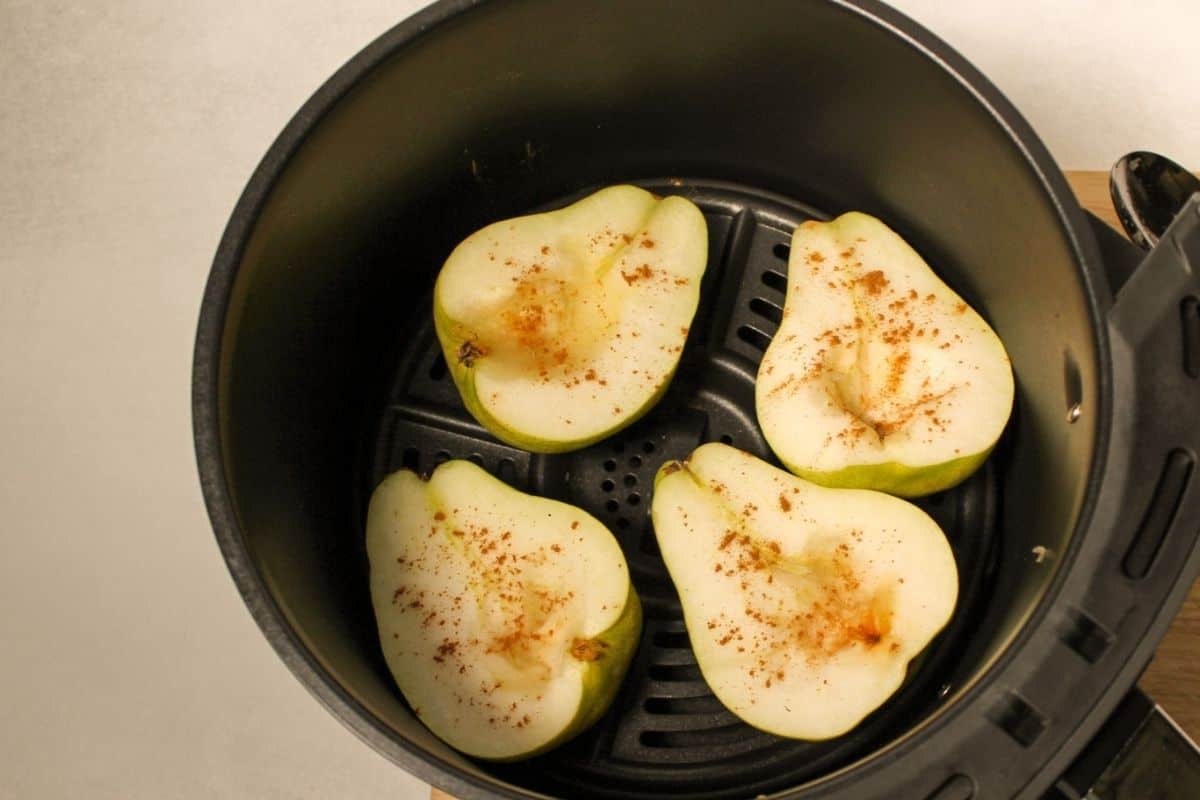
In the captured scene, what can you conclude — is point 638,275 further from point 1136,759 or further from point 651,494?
point 1136,759

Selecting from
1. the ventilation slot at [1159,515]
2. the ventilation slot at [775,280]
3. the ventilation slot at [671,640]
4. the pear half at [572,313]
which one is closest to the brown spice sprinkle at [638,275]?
the pear half at [572,313]

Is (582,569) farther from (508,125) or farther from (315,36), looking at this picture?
(315,36)

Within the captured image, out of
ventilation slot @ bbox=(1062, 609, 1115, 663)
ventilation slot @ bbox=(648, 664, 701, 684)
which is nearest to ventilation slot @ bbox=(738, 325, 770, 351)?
ventilation slot @ bbox=(648, 664, 701, 684)

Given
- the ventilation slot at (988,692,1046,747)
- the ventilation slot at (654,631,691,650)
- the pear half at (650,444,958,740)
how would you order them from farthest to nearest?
the ventilation slot at (654,631,691,650)
the pear half at (650,444,958,740)
the ventilation slot at (988,692,1046,747)

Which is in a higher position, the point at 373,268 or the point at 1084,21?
the point at 1084,21

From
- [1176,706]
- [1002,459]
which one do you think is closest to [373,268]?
[1002,459]

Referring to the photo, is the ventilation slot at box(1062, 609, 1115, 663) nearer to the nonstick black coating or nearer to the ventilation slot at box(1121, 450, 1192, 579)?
the ventilation slot at box(1121, 450, 1192, 579)
